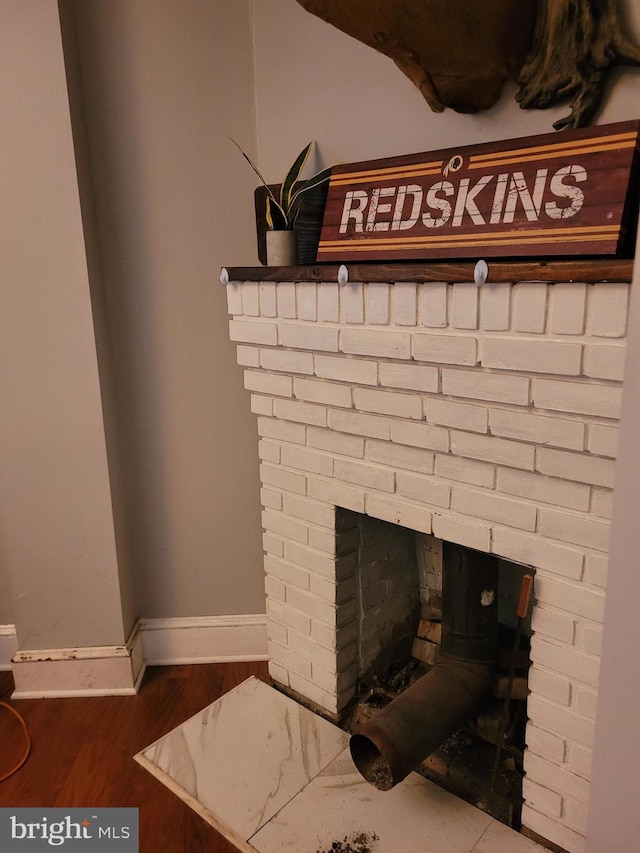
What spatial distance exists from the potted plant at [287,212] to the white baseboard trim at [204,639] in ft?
4.17

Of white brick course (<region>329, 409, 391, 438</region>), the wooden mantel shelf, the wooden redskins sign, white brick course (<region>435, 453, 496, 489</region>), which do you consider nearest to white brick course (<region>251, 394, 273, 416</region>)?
white brick course (<region>329, 409, 391, 438</region>)

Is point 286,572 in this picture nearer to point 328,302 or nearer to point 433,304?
point 328,302

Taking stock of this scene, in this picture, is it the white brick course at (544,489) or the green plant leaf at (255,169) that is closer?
the white brick course at (544,489)

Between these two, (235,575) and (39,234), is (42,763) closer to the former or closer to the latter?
(235,575)

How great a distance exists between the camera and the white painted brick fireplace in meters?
1.22

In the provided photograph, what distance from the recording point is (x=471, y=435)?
1396 mm

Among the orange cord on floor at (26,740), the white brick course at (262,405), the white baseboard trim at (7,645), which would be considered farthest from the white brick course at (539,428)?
the white baseboard trim at (7,645)

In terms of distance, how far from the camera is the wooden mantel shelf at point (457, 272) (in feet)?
3.65

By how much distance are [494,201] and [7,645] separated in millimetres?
2169

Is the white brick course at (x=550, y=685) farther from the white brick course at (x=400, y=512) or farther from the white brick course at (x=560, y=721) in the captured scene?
the white brick course at (x=400, y=512)

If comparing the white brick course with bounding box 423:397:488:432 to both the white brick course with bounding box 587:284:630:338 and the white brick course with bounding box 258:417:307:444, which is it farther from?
the white brick course with bounding box 258:417:307:444

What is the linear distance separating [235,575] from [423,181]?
4.74 ft

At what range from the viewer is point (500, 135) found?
148 cm

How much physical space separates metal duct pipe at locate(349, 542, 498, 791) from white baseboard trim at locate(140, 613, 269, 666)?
76cm
